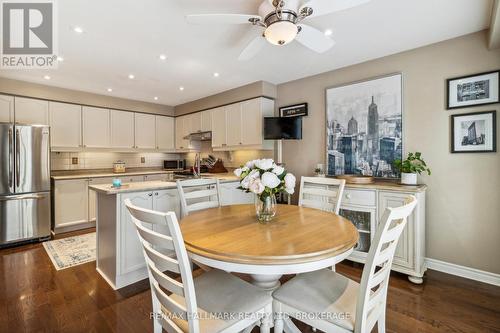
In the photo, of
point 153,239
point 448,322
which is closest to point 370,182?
point 448,322

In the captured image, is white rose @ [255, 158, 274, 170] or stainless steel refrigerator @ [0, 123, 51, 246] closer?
white rose @ [255, 158, 274, 170]

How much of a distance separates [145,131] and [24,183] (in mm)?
2245

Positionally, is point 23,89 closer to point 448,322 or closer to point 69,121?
point 69,121

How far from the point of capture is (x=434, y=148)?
259 cm

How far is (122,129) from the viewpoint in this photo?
485 cm

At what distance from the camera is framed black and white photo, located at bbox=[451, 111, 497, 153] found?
89.9 inches

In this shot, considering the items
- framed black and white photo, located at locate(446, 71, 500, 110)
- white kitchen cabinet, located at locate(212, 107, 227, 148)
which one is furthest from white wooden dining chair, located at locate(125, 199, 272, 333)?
white kitchen cabinet, located at locate(212, 107, 227, 148)

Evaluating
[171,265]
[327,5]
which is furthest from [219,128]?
[171,265]

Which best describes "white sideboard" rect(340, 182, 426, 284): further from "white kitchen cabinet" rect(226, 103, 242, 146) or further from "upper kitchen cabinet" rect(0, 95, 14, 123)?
"upper kitchen cabinet" rect(0, 95, 14, 123)

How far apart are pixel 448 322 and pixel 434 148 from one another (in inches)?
64.8

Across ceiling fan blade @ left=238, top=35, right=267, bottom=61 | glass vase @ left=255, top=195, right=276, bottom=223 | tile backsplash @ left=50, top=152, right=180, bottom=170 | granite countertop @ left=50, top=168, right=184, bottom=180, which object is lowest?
glass vase @ left=255, top=195, right=276, bottom=223

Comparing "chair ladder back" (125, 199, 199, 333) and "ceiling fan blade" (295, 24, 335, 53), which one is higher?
"ceiling fan blade" (295, 24, 335, 53)

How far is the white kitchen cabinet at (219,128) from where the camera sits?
448cm

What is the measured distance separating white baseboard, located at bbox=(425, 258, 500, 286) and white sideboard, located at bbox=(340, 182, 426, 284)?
203 mm
